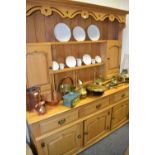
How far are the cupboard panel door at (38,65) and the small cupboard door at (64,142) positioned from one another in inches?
22.0

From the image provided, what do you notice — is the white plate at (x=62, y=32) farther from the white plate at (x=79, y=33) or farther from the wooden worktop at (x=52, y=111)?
the wooden worktop at (x=52, y=111)

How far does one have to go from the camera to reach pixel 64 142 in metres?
1.71

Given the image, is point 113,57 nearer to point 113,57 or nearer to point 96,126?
point 113,57

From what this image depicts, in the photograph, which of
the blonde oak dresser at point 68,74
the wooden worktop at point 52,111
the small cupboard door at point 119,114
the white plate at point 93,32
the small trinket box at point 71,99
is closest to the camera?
the wooden worktop at point 52,111

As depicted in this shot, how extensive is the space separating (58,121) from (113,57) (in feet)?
4.71

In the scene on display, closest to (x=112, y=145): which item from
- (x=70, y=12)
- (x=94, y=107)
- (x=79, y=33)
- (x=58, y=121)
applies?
(x=94, y=107)

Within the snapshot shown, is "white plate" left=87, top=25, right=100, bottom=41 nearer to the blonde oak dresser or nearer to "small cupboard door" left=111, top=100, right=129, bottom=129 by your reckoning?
the blonde oak dresser

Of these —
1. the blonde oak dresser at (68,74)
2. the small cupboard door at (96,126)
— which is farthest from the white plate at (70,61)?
the small cupboard door at (96,126)

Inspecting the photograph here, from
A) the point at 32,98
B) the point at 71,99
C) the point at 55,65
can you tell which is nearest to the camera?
the point at 32,98

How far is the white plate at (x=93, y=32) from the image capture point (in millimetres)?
2125

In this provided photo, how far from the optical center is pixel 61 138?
166cm

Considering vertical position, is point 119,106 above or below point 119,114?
above
